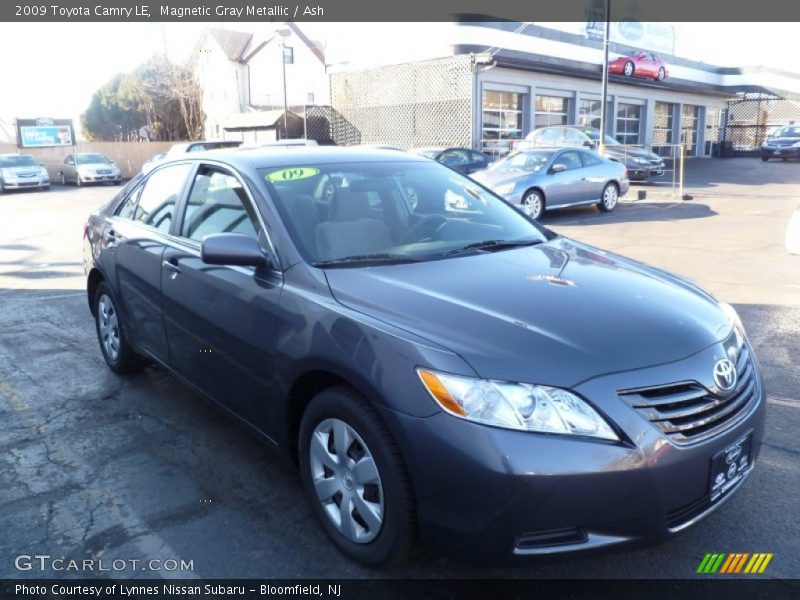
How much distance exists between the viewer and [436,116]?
26.2 m

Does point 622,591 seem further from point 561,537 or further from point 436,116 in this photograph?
point 436,116

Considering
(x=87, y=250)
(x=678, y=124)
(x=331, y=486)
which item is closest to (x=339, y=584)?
(x=331, y=486)

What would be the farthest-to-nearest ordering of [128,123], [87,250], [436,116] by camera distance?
[128,123]
[436,116]
[87,250]

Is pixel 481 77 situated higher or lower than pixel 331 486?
higher

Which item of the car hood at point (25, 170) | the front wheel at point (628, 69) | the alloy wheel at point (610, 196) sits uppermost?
the front wheel at point (628, 69)

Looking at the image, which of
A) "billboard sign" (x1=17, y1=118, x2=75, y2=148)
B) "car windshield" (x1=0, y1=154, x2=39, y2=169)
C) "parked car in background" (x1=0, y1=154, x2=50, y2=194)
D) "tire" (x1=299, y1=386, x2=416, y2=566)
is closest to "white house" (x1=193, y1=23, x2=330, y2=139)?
"billboard sign" (x1=17, y1=118, x2=75, y2=148)

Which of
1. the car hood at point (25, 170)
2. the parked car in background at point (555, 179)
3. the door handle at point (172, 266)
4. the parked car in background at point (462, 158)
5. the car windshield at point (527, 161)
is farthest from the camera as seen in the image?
the car hood at point (25, 170)

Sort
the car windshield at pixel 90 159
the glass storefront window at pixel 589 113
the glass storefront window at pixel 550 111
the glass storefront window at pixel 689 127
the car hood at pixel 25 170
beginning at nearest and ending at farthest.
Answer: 1. the glass storefront window at pixel 550 111
2. the car hood at pixel 25 170
3. the glass storefront window at pixel 589 113
4. the car windshield at pixel 90 159
5. the glass storefront window at pixel 689 127

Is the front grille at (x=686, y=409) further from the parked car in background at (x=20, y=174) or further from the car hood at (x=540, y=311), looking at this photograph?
the parked car in background at (x=20, y=174)

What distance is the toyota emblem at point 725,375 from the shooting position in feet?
8.80

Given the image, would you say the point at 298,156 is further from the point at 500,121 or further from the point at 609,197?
the point at 500,121

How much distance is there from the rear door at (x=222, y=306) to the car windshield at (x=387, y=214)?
22cm

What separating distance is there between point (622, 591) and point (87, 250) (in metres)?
4.66

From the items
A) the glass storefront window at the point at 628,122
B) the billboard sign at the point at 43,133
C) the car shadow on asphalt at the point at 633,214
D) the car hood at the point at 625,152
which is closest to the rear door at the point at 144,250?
the car shadow on asphalt at the point at 633,214
